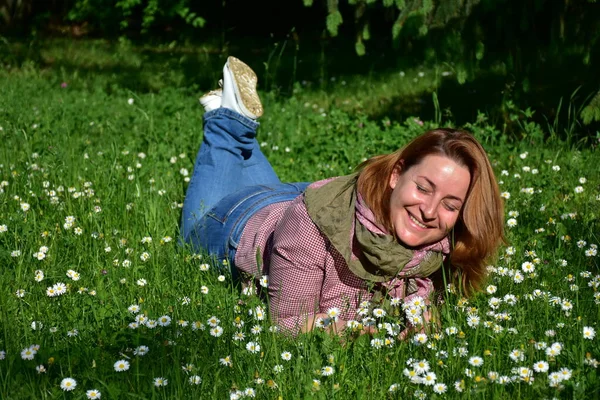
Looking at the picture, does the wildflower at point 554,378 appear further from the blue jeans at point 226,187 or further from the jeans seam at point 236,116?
the jeans seam at point 236,116

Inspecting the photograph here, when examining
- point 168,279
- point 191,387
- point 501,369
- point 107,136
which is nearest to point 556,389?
point 501,369

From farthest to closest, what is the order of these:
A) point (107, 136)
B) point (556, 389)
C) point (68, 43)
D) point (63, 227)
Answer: point (68, 43)
point (107, 136)
point (63, 227)
point (556, 389)

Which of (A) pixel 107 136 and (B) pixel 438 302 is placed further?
(A) pixel 107 136

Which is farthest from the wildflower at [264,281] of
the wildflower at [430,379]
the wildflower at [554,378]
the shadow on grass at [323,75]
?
the shadow on grass at [323,75]

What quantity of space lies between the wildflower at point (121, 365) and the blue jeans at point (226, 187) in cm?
126

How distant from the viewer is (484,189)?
10.3ft

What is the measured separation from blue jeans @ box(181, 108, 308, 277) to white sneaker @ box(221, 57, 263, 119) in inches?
1.7

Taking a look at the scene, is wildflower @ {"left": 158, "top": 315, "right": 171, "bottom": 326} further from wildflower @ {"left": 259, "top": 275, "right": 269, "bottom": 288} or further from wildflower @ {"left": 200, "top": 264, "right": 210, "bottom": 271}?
wildflower @ {"left": 200, "top": 264, "right": 210, "bottom": 271}

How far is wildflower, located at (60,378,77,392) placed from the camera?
2.54 metres

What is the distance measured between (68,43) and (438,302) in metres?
10.5

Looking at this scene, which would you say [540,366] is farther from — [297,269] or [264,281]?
[264,281]

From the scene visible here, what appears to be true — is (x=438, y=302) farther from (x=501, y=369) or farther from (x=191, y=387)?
(x=191, y=387)

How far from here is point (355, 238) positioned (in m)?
3.24

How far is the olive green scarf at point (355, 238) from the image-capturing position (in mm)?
3104
